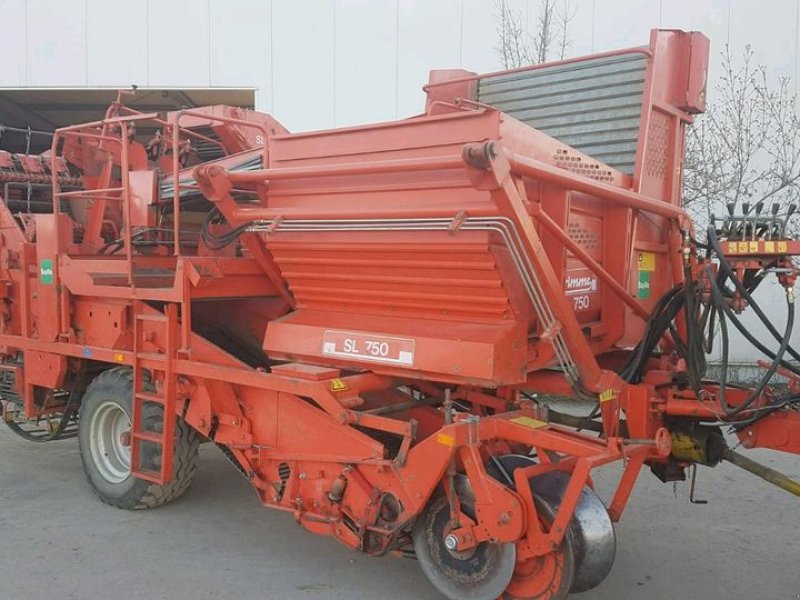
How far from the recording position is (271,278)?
4.30 metres

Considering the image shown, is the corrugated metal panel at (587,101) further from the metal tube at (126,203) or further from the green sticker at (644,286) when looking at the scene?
the metal tube at (126,203)

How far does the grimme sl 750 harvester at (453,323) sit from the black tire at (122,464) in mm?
16

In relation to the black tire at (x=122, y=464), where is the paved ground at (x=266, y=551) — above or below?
below

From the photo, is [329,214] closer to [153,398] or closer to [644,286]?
[153,398]

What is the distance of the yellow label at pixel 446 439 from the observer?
324cm

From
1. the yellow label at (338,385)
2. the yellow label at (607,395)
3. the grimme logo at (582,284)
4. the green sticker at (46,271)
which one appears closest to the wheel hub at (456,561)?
the yellow label at (338,385)

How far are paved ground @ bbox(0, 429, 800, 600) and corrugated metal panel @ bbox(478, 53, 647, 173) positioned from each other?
2.23m

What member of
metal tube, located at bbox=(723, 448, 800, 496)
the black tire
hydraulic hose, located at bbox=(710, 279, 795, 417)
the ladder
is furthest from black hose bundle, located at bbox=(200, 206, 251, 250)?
metal tube, located at bbox=(723, 448, 800, 496)

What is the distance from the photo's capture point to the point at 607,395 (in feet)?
12.0

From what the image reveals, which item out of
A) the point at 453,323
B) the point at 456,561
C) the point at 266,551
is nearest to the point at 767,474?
the point at 456,561

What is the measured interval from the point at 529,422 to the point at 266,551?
1796 millimetres

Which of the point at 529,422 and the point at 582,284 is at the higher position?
the point at 582,284

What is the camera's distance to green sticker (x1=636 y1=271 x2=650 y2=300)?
13.4 feet

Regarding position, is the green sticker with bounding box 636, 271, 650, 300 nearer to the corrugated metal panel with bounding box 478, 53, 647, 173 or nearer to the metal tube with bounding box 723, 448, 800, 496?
the corrugated metal panel with bounding box 478, 53, 647, 173
